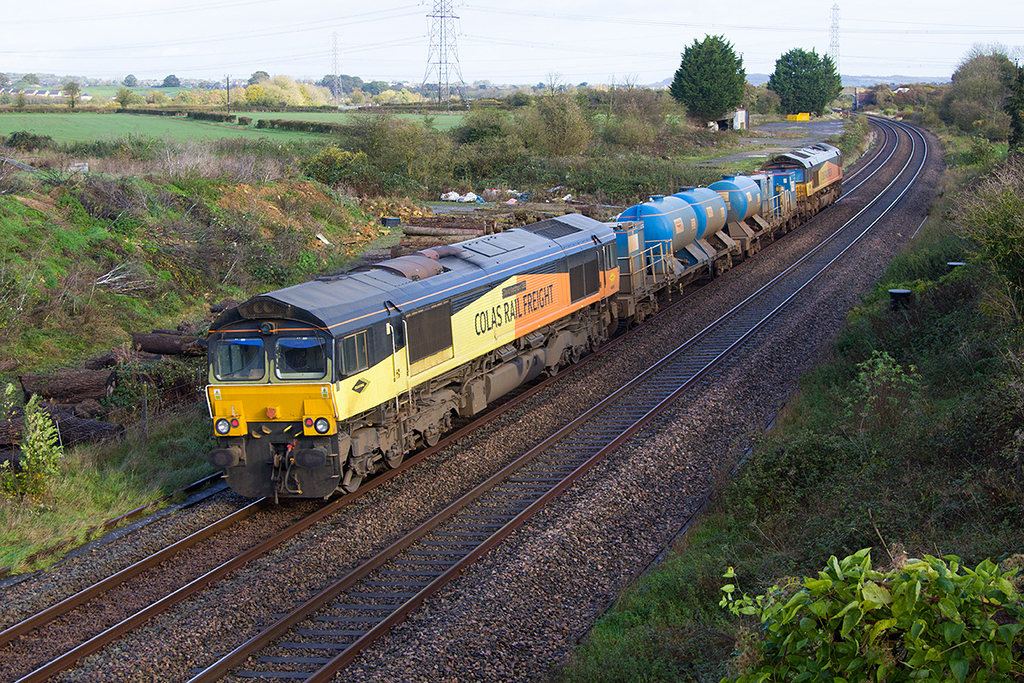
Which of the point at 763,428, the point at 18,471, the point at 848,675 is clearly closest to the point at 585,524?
the point at 763,428

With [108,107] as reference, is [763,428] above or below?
below

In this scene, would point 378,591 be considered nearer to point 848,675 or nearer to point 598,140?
point 848,675

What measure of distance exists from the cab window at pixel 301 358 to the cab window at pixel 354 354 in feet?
0.96

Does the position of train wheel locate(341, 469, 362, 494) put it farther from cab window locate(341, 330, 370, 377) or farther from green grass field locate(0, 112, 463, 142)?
green grass field locate(0, 112, 463, 142)

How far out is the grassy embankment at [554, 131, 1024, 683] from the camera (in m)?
7.79

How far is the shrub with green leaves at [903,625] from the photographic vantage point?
398cm

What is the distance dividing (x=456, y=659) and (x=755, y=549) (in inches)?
159

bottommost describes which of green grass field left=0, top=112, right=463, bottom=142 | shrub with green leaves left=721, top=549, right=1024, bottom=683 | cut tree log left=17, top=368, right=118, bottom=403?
cut tree log left=17, top=368, right=118, bottom=403

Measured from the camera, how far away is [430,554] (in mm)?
10969

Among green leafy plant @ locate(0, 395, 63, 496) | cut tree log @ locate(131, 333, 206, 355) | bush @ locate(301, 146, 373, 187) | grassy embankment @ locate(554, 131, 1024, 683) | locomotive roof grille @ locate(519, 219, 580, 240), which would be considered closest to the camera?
grassy embankment @ locate(554, 131, 1024, 683)

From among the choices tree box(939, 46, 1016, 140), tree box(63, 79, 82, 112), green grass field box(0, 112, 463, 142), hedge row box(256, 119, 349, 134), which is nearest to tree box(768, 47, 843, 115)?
tree box(939, 46, 1016, 140)

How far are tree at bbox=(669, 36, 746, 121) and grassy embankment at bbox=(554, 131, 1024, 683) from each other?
209ft

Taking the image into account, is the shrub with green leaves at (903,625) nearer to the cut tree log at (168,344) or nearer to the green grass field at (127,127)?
the cut tree log at (168,344)

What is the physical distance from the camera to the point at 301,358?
37.9 feet
